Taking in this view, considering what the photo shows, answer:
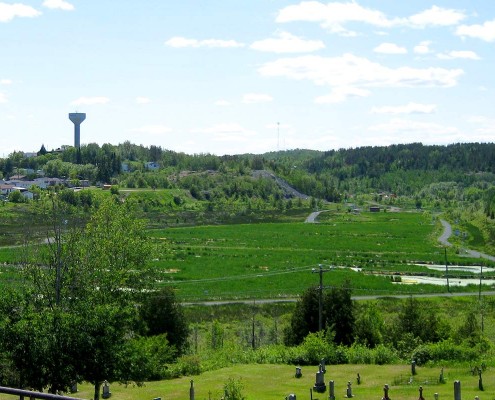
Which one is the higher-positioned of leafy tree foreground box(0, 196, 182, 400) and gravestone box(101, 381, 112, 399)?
leafy tree foreground box(0, 196, 182, 400)

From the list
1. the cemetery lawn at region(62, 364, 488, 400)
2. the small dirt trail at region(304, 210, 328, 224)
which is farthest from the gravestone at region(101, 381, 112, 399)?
the small dirt trail at region(304, 210, 328, 224)

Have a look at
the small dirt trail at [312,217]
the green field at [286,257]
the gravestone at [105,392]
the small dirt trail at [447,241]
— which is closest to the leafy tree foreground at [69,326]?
the gravestone at [105,392]

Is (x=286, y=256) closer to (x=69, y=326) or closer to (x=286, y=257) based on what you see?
(x=286, y=257)

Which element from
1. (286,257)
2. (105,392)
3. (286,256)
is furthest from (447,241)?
(105,392)

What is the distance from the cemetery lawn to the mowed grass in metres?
13.1

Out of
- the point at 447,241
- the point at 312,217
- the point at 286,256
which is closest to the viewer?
the point at 286,256

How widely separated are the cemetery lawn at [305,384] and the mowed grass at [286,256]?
13.1m

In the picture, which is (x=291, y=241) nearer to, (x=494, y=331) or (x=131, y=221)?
(x=494, y=331)

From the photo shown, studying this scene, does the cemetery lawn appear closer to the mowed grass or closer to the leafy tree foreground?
the leafy tree foreground

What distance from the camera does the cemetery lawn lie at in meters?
28.8

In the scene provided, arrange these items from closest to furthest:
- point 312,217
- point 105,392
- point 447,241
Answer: point 105,392 < point 447,241 < point 312,217

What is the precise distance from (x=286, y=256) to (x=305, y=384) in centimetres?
6608

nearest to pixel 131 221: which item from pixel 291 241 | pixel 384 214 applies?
pixel 291 241

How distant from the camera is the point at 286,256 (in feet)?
321
